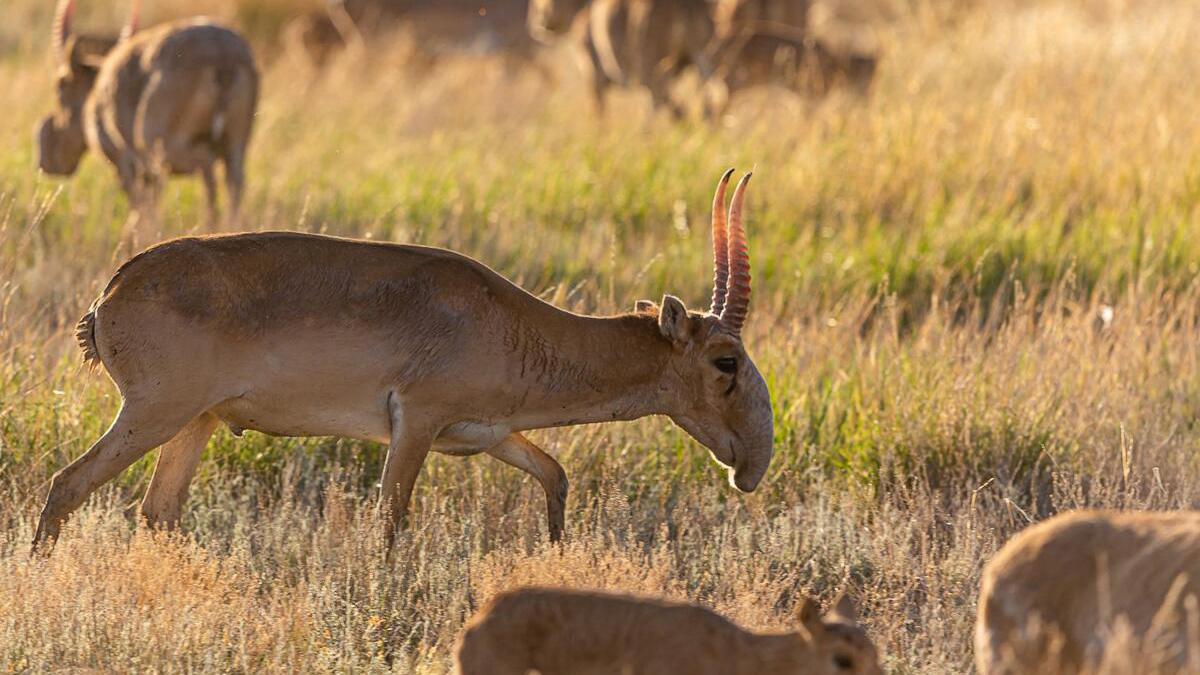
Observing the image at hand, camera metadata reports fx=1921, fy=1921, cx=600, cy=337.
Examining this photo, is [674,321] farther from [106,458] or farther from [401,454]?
[106,458]

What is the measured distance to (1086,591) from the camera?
184 inches

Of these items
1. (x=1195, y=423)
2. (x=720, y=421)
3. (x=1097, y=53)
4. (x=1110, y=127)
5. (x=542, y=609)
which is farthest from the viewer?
(x=1097, y=53)

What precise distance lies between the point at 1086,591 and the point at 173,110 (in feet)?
30.9

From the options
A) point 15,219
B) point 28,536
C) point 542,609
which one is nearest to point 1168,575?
point 542,609

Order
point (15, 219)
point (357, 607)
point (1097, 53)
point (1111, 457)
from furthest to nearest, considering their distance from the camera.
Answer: point (1097, 53), point (15, 219), point (1111, 457), point (357, 607)

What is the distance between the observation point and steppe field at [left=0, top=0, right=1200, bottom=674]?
22.1 feet

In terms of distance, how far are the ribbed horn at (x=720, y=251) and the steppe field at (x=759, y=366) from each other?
0.92 metres

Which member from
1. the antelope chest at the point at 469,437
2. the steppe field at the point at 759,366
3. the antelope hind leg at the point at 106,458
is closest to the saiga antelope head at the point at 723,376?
the steppe field at the point at 759,366

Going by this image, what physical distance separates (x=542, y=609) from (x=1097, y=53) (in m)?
13.6

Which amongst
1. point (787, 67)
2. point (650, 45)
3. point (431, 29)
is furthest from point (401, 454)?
point (431, 29)

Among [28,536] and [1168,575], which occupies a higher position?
[1168,575]

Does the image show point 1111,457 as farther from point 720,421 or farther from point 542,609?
point 542,609

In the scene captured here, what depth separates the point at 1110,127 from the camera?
14727 mm

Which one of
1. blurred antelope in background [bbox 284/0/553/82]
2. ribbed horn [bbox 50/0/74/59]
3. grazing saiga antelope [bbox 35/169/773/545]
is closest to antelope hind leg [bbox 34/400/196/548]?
grazing saiga antelope [bbox 35/169/773/545]
